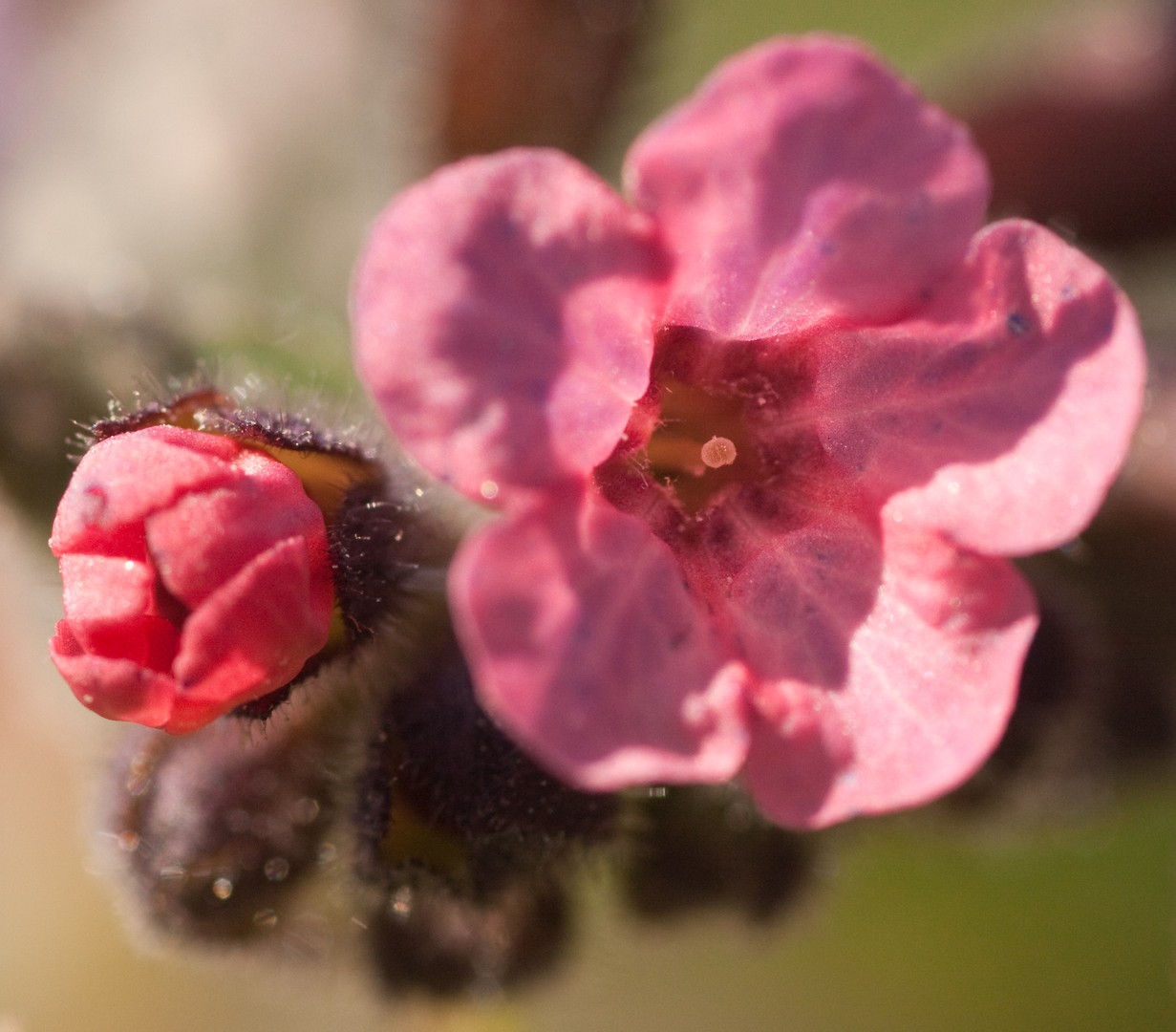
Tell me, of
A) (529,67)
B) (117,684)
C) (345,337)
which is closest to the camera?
(117,684)

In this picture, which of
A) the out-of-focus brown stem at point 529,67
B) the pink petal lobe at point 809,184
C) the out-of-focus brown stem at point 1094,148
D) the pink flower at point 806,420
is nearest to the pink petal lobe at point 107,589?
the pink flower at point 806,420

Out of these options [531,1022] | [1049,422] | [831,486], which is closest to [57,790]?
[531,1022]

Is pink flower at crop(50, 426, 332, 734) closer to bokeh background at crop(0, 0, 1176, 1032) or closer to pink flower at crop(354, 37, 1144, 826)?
pink flower at crop(354, 37, 1144, 826)

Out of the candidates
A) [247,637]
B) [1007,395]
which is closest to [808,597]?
[1007,395]

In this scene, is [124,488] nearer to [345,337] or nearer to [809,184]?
[809,184]

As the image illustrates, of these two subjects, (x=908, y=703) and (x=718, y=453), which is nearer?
(x=908, y=703)

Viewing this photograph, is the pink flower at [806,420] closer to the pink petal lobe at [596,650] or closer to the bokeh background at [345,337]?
the pink petal lobe at [596,650]
